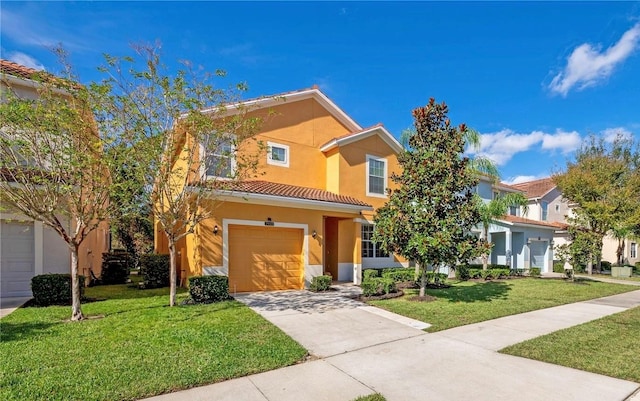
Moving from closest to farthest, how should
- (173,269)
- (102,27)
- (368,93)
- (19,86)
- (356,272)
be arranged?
(173,269) → (102,27) → (19,86) → (356,272) → (368,93)

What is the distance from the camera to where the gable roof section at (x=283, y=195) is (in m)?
11.0

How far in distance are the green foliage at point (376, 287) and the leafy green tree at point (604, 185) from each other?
15.9 m

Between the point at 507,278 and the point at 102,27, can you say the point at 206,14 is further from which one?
the point at 507,278

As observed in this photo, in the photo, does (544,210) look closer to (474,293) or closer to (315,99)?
(474,293)

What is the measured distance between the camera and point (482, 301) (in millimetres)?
11289

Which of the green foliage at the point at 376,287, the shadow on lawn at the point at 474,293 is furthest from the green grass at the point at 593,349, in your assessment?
the green foliage at the point at 376,287

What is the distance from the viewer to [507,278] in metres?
18.9

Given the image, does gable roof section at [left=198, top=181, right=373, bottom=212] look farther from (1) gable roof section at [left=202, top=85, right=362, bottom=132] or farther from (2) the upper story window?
(2) the upper story window

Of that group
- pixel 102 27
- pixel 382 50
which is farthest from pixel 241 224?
pixel 382 50

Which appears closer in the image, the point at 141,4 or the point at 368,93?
the point at 141,4

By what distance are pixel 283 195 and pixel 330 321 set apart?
557 centimetres

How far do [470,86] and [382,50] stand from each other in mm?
6738

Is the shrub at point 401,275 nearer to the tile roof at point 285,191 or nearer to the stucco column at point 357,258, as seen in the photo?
the stucco column at point 357,258

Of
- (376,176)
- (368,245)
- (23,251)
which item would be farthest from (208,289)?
(376,176)
